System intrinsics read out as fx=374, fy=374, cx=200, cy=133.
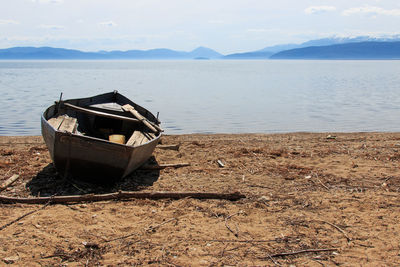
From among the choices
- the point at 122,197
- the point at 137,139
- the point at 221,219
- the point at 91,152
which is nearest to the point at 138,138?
the point at 137,139

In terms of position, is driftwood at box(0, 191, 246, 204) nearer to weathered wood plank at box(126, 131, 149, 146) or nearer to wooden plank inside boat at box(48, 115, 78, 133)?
weathered wood plank at box(126, 131, 149, 146)

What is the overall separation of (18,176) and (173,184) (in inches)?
150

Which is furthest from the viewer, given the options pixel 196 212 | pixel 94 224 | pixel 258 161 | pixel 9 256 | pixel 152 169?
pixel 258 161

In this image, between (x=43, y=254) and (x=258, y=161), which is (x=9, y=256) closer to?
(x=43, y=254)

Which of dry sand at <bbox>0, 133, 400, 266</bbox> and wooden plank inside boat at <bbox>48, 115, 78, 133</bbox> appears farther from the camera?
wooden plank inside boat at <bbox>48, 115, 78, 133</bbox>

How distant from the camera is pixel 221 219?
708 cm

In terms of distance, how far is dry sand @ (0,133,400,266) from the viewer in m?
5.64

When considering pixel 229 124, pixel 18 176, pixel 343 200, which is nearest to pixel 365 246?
pixel 343 200

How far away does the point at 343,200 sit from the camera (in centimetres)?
812

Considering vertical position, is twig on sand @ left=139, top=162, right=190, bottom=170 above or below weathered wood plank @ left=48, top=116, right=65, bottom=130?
below

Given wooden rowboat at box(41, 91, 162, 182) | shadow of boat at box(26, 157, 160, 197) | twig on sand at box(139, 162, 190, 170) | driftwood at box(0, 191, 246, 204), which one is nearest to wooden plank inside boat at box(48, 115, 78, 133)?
wooden rowboat at box(41, 91, 162, 182)

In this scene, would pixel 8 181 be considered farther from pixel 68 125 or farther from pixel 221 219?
pixel 221 219

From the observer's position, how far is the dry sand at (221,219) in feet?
18.5

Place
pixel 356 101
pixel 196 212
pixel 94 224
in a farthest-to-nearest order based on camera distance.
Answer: pixel 356 101, pixel 196 212, pixel 94 224
